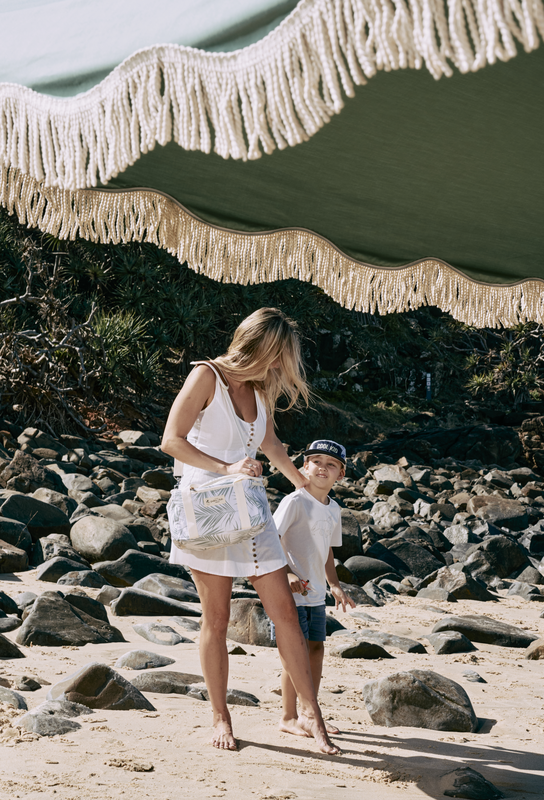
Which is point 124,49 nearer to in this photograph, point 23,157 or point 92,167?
point 92,167

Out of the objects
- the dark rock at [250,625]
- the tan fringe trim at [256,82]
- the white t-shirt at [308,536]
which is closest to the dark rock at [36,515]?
the dark rock at [250,625]

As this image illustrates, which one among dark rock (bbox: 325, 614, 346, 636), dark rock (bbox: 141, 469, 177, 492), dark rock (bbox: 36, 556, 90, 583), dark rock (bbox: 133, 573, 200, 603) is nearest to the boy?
dark rock (bbox: 325, 614, 346, 636)

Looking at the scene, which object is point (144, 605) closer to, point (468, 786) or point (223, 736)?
point (223, 736)

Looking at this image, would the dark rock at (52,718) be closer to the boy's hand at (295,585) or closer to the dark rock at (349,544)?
the boy's hand at (295,585)

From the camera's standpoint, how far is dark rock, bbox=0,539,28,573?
232 inches

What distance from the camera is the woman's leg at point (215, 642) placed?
9.52 feet

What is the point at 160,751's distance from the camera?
9.20ft

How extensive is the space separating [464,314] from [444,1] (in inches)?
87.1

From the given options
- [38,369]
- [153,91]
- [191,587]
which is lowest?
[191,587]

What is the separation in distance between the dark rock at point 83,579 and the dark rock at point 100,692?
2.31 metres

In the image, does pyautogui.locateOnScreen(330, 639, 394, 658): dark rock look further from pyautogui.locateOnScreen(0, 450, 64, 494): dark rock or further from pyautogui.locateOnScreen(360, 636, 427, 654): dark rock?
pyautogui.locateOnScreen(0, 450, 64, 494): dark rock

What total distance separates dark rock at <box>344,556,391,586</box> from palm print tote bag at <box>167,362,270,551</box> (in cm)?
475

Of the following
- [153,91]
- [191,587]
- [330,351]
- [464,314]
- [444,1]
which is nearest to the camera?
[444,1]

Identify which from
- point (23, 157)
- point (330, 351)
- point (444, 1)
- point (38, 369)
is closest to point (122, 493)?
point (38, 369)
